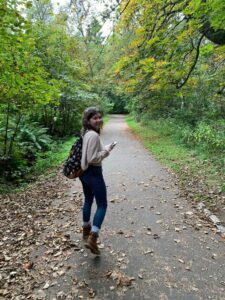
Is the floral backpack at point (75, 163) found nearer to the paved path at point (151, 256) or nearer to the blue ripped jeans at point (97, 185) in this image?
the blue ripped jeans at point (97, 185)

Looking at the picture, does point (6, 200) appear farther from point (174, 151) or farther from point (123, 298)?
point (174, 151)

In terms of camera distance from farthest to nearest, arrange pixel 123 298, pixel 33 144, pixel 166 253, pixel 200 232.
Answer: pixel 33 144 < pixel 200 232 < pixel 166 253 < pixel 123 298

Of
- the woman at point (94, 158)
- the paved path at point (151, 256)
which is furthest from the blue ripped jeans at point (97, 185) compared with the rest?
the paved path at point (151, 256)

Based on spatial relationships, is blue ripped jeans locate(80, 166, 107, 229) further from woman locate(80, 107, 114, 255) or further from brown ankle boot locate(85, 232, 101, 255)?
brown ankle boot locate(85, 232, 101, 255)

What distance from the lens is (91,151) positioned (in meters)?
3.60

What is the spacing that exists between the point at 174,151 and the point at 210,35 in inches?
229

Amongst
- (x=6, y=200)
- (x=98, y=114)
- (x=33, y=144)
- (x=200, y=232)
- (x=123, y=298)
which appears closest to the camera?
(x=123, y=298)

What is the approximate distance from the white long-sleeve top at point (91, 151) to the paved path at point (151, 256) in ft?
4.81

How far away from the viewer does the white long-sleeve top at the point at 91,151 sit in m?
3.60

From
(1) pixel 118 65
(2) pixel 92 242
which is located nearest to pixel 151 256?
(2) pixel 92 242

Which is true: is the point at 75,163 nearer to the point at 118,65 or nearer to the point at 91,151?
the point at 91,151

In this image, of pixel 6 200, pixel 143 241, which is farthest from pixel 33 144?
pixel 143 241

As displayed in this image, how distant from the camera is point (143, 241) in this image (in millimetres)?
4445

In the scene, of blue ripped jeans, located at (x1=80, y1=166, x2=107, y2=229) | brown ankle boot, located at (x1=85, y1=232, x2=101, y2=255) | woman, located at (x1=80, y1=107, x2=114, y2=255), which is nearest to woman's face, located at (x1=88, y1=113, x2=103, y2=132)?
woman, located at (x1=80, y1=107, x2=114, y2=255)
